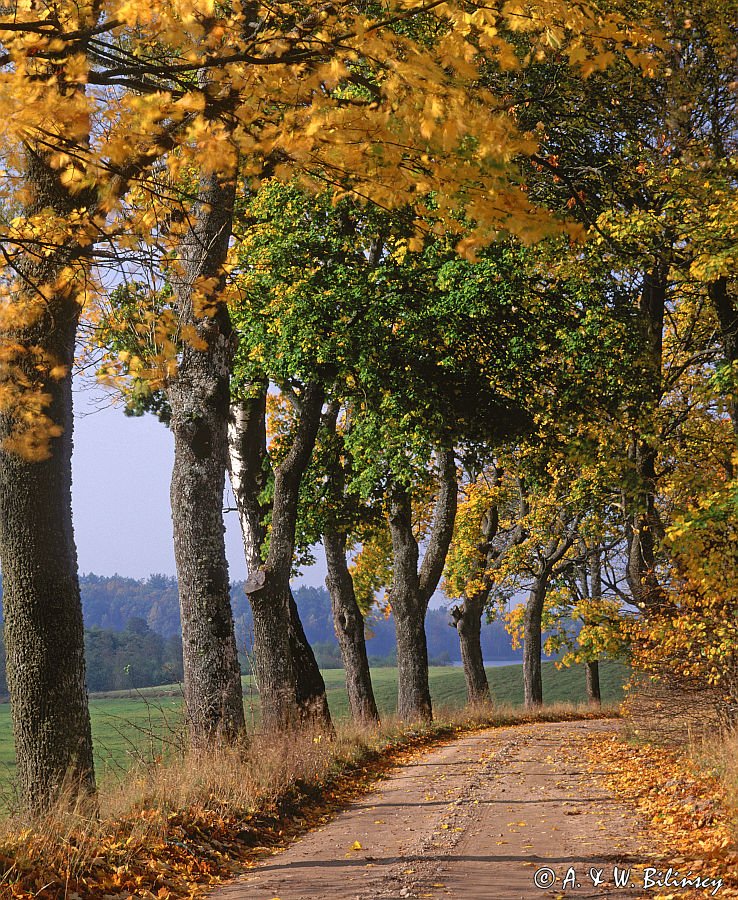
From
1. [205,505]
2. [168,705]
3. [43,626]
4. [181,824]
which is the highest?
[205,505]

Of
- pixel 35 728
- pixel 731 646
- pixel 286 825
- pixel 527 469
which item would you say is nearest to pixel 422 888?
pixel 286 825

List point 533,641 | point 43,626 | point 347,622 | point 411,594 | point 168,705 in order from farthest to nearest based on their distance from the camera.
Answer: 1. point 533,641
2. point 411,594
3. point 347,622
4. point 168,705
5. point 43,626

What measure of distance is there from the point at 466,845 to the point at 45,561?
14.2 ft

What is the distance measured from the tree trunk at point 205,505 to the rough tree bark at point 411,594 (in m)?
7.98

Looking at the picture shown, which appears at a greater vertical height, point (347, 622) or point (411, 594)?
point (411, 594)

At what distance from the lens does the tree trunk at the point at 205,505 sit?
8.98m

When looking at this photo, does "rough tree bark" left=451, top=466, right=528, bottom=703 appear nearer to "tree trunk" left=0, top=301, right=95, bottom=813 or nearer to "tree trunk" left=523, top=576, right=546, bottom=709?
"tree trunk" left=523, top=576, right=546, bottom=709

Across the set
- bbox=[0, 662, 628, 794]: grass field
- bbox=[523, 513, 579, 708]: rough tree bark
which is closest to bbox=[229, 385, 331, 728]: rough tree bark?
bbox=[0, 662, 628, 794]: grass field

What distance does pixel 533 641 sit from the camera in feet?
87.5

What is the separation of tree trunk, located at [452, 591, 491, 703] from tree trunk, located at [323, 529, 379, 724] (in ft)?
26.1

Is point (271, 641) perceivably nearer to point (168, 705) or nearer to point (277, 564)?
point (277, 564)

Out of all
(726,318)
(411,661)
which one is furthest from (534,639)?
(726,318)

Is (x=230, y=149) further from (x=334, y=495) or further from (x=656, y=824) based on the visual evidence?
(x=334, y=495)

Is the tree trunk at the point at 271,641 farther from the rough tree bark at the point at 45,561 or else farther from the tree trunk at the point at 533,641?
the tree trunk at the point at 533,641
